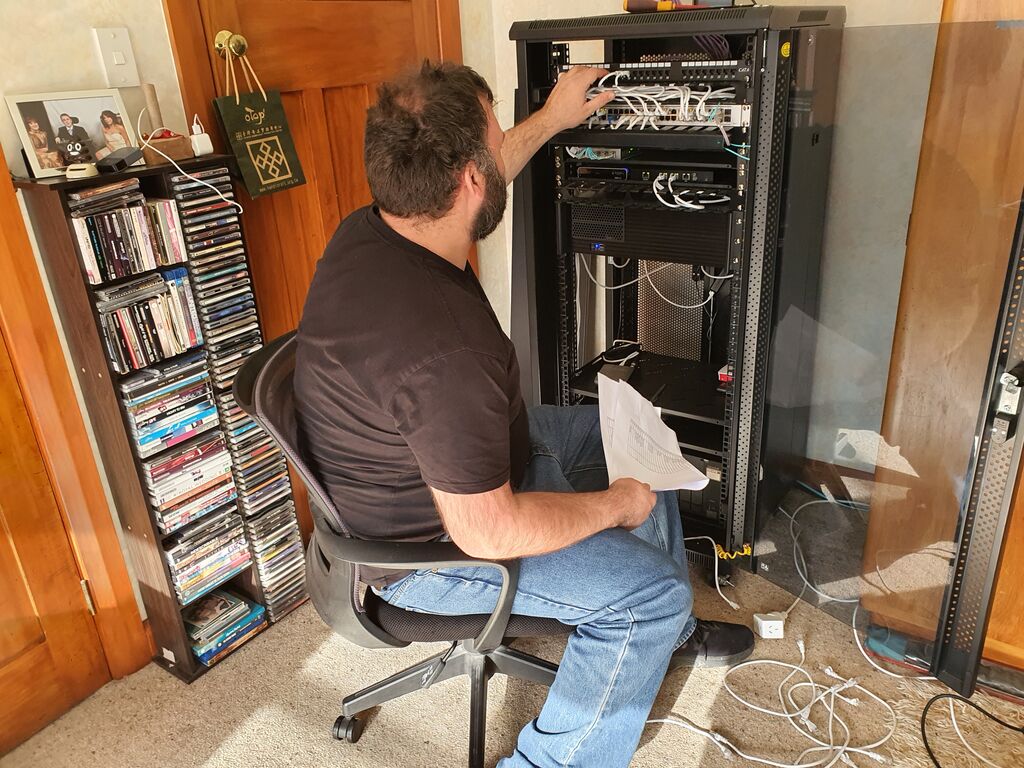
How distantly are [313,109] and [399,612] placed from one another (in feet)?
4.15

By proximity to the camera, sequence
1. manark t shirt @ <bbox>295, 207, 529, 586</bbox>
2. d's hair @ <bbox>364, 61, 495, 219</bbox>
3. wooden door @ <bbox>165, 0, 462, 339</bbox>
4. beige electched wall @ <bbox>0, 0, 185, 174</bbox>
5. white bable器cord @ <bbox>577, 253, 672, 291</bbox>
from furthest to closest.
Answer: white bable器cord @ <bbox>577, 253, 672, 291</bbox>
wooden door @ <bbox>165, 0, 462, 339</bbox>
beige electched wall @ <bbox>0, 0, 185, 174</bbox>
d's hair @ <bbox>364, 61, 495, 219</bbox>
manark t shirt @ <bbox>295, 207, 529, 586</bbox>

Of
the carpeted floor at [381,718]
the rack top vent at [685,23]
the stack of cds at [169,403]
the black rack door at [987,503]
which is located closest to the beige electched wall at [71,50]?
the stack of cds at [169,403]

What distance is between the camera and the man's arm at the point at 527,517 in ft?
3.60

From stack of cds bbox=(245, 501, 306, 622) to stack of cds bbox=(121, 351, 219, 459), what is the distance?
289 mm

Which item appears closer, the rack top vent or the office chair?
the office chair

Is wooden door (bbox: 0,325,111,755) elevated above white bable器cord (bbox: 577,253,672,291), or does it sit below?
below

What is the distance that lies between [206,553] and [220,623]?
0.63ft

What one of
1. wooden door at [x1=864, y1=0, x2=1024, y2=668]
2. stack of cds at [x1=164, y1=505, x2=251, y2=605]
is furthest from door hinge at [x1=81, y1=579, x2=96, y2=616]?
wooden door at [x1=864, y1=0, x2=1024, y2=668]

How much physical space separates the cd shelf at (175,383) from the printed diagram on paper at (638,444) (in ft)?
2.59

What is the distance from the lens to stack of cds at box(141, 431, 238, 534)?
1.62 metres

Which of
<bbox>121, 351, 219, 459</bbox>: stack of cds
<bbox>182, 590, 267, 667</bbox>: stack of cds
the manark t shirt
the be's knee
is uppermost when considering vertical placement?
the manark t shirt

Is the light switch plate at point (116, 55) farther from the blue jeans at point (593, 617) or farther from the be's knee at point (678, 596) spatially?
the be's knee at point (678, 596)

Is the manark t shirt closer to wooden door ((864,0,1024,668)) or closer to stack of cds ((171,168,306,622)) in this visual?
stack of cds ((171,168,306,622))

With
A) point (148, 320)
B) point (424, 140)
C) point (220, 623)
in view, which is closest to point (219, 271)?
point (148, 320)
